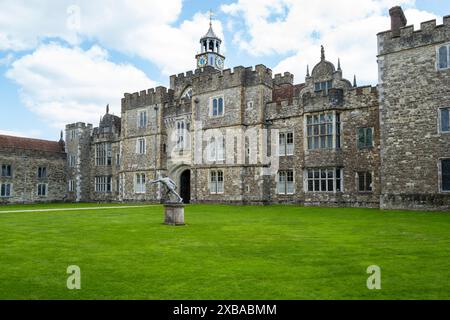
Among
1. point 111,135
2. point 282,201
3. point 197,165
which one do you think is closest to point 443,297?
point 282,201

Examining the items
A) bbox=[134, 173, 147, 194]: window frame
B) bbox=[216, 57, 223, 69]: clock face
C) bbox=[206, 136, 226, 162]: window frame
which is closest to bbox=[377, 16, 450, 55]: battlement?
bbox=[206, 136, 226, 162]: window frame

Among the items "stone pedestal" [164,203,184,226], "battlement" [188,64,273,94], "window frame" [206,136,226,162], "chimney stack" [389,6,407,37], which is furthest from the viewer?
"window frame" [206,136,226,162]

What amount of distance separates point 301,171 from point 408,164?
24.8 ft

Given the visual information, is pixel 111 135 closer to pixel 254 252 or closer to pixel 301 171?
pixel 301 171

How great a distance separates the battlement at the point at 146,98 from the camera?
36969mm

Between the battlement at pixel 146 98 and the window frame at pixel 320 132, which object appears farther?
the battlement at pixel 146 98

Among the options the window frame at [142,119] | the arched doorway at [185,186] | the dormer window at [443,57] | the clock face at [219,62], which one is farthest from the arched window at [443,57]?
the clock face at [219,62]

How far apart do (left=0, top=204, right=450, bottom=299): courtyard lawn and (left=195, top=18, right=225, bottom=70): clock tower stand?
37930mm

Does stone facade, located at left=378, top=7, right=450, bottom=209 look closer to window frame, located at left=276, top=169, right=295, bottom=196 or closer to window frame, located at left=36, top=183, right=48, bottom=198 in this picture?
window frame, located at left=276, top=169, right=295, bottom=196

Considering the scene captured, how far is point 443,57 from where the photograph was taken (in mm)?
22266

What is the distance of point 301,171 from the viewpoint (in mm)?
Answer: 28438

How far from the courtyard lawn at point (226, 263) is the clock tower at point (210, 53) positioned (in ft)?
124

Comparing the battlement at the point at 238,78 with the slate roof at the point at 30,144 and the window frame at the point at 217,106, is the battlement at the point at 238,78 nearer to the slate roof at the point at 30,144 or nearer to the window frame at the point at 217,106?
the window frame at the point at 217,106

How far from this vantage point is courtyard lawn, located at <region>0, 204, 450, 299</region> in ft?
19.2
